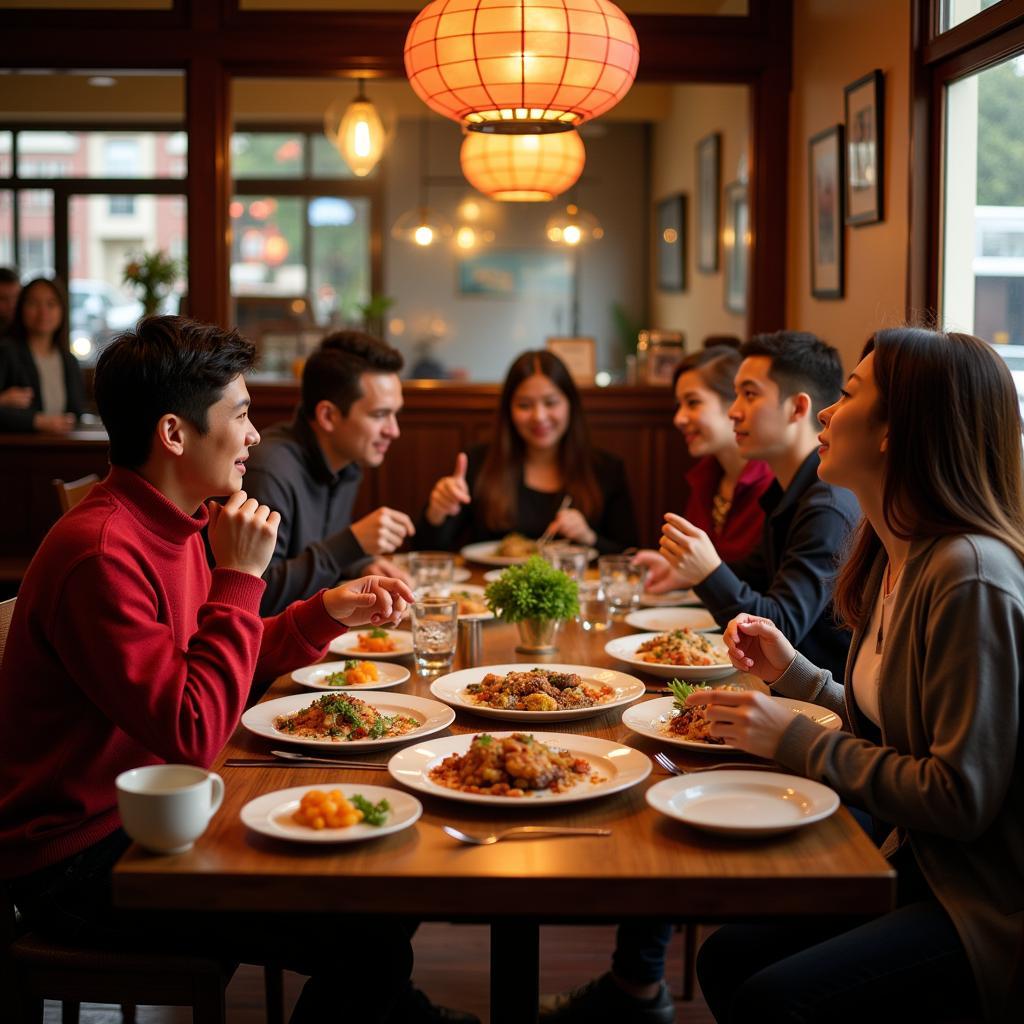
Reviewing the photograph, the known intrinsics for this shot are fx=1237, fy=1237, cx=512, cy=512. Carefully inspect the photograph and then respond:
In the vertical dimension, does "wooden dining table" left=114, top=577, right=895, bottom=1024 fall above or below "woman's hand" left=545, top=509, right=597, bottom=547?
below

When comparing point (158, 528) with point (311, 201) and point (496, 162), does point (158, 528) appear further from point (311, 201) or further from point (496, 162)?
point (311, 201)

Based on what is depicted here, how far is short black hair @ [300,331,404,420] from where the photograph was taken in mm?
3227

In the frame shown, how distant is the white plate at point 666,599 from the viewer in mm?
2914

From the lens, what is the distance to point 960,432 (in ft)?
5.22

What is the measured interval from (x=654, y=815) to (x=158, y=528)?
0.80 meters

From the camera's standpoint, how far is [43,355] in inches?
230

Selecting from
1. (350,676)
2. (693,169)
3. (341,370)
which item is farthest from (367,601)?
(693,169)

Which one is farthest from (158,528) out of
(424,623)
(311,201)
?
(311,201)

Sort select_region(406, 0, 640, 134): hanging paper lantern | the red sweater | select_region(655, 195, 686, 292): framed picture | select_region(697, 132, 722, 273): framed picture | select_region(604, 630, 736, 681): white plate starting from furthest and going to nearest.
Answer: select_region(655, 195, 686, 292): framed picture
select_region(697, 132, 722, 273): framed picture
select_region(406, 0, 640, 134): hanging paper lantern
select_region(604, 630, 736, 681): white plate
the red sweater

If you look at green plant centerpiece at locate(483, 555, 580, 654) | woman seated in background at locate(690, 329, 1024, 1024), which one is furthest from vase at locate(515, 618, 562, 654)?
woman seated in background at locate(690, 329, 1024, 1024)

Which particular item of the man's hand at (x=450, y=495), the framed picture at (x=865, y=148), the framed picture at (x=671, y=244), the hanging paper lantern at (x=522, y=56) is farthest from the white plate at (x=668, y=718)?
the framed picture at (x=671, y=244)

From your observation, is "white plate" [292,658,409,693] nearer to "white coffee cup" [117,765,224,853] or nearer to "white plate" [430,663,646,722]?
"white plate" [430,663,646,722]

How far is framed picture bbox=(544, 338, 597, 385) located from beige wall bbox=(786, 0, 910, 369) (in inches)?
30.8

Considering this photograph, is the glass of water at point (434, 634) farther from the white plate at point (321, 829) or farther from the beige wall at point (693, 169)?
the beige wall at point (693, 169)
